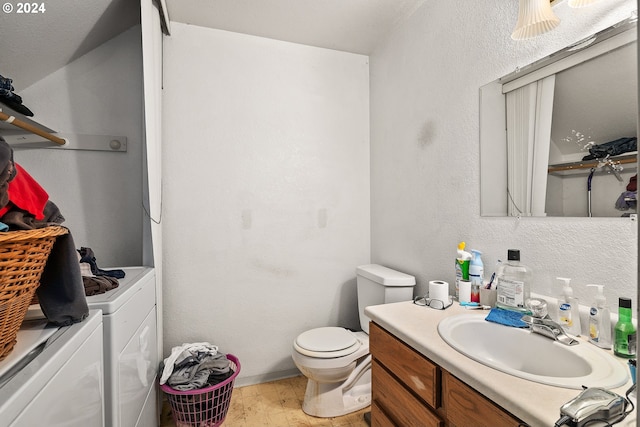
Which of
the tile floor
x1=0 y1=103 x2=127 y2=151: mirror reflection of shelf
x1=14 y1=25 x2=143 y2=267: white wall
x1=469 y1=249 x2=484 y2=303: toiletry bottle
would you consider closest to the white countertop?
x1=469 y1=249 x2=484 y2=303: toiletry bottle

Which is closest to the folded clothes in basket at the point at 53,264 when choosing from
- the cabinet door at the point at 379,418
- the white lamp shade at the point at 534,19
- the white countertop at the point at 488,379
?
the white countertop at the point at 488,379

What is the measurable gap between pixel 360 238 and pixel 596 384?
1.67 meters

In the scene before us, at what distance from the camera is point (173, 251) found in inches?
75.0

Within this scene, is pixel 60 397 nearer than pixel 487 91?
Yes

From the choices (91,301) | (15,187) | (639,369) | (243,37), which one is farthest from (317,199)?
(639,369)

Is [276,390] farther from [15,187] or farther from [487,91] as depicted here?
[487,91]

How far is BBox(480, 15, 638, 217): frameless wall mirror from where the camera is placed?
936mm

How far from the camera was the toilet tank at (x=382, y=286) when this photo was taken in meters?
1.74

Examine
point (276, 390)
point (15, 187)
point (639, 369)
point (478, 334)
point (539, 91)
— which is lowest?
point (276, 390)

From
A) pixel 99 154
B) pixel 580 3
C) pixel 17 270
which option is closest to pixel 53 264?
pixel 17 270

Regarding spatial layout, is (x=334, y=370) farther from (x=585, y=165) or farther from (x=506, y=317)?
(x=585, y=165)

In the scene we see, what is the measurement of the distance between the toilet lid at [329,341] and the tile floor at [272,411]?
41 centimetres

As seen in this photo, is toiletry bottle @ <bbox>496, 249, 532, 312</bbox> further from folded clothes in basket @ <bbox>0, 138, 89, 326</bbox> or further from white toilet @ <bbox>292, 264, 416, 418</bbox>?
folded clothes in basket @ <bbox>0, 138, 89, 326</bbox>

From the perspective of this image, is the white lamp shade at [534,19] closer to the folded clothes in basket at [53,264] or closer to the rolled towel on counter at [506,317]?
the rolled towel on counter at [506,317]
